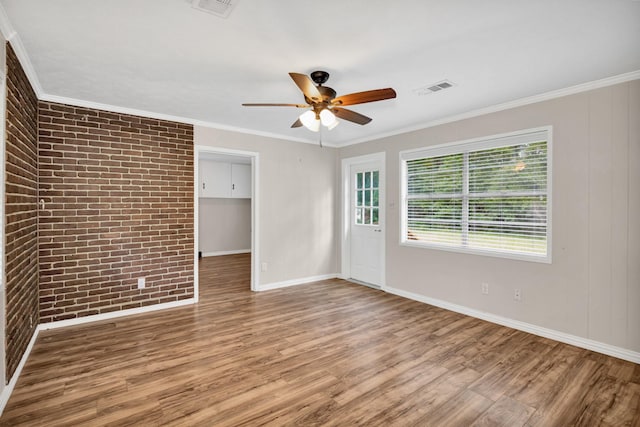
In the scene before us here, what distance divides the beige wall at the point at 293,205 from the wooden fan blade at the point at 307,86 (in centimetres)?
228

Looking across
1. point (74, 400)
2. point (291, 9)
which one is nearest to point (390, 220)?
point (291, 9)

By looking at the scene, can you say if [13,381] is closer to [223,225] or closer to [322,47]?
[322,47]

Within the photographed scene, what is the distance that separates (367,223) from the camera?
529cm

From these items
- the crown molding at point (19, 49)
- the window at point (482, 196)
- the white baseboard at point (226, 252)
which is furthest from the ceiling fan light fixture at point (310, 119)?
the white baseboard at point (226, 252)

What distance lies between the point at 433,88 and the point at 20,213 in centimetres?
362

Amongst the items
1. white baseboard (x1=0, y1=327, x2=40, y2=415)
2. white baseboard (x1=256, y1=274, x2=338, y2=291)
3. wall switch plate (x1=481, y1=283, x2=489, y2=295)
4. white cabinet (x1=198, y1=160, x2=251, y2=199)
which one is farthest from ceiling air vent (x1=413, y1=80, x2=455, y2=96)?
white cabinet (x1=198, y1=160, x2=251, y2=199)

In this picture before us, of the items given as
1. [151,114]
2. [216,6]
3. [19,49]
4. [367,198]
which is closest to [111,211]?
[151,114]

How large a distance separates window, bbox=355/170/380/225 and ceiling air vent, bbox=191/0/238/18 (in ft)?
11.6

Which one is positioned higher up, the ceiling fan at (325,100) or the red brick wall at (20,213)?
the ceiling fan at (325,100)

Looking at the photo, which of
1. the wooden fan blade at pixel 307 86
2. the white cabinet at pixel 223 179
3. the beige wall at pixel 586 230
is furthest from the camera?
the white cabinet at pixel 223 179

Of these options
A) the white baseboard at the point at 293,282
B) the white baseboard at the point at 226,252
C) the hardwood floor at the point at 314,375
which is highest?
the white baseboard at the point at 226,252

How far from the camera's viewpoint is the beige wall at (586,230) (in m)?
2.72

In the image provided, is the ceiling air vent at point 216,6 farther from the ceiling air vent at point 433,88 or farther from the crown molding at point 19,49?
the ceiling air vent at point 433,88

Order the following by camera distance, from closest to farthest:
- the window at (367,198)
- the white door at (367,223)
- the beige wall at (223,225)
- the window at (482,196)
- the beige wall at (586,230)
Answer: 1. the beige wall at (586,230)
2. the window at (482,196)
3. the white door at (367,223)
4. the window at (367,198)
5. the beige wall at (223,225)
